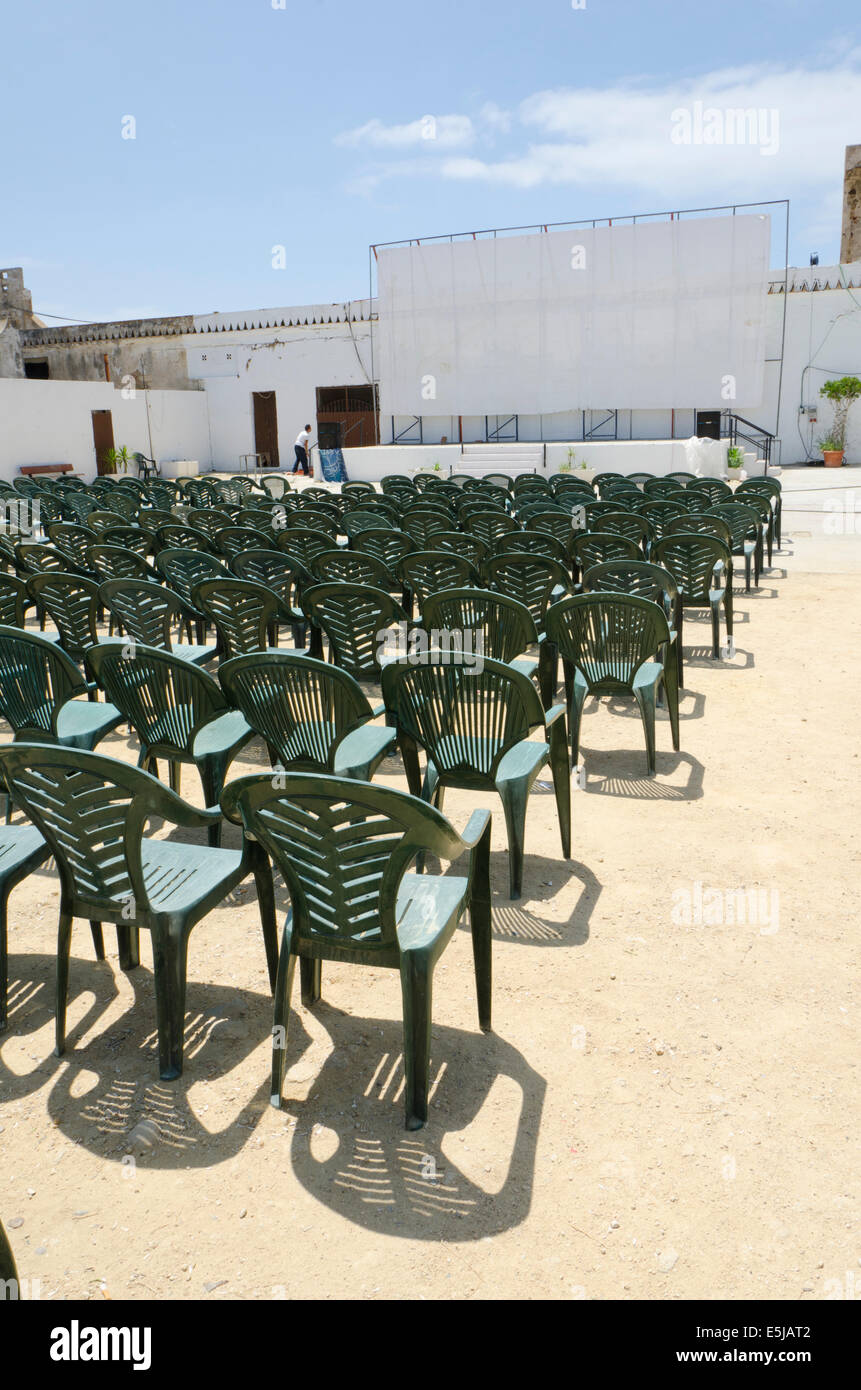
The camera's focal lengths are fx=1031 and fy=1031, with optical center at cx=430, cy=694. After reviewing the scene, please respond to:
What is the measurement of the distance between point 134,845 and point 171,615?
2.78 metres

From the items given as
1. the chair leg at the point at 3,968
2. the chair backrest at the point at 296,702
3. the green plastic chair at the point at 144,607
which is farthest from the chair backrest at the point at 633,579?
the chair leg at the point at 3,968

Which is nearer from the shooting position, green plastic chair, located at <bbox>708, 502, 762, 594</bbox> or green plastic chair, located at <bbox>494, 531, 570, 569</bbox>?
green plastic chair, located at <bbox>494, 531, 570, 569</bbox>

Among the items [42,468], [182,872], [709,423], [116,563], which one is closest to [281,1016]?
[182,872]

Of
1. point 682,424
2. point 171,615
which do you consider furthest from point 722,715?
point 682,424

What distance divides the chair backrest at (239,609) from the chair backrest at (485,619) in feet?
3.02

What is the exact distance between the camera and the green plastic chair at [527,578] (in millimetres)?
6043

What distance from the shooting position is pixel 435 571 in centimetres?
638

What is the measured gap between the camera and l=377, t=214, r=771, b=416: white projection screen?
2630 cm

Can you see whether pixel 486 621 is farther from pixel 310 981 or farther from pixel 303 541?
pixel 303 541

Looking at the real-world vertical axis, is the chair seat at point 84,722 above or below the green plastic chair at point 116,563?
below

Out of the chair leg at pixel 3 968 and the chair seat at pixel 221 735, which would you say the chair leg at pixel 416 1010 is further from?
the chair seat at pixel 221 735

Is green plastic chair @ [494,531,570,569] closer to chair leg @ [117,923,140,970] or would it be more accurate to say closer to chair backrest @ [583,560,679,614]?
chair backrest @ [583,560,679,614]

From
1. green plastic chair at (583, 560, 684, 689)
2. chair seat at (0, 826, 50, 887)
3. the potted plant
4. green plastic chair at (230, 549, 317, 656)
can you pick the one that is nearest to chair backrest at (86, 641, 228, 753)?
chair seat at (0, 826, 50, 887)

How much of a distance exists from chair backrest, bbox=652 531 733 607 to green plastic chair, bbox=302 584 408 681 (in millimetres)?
2493
